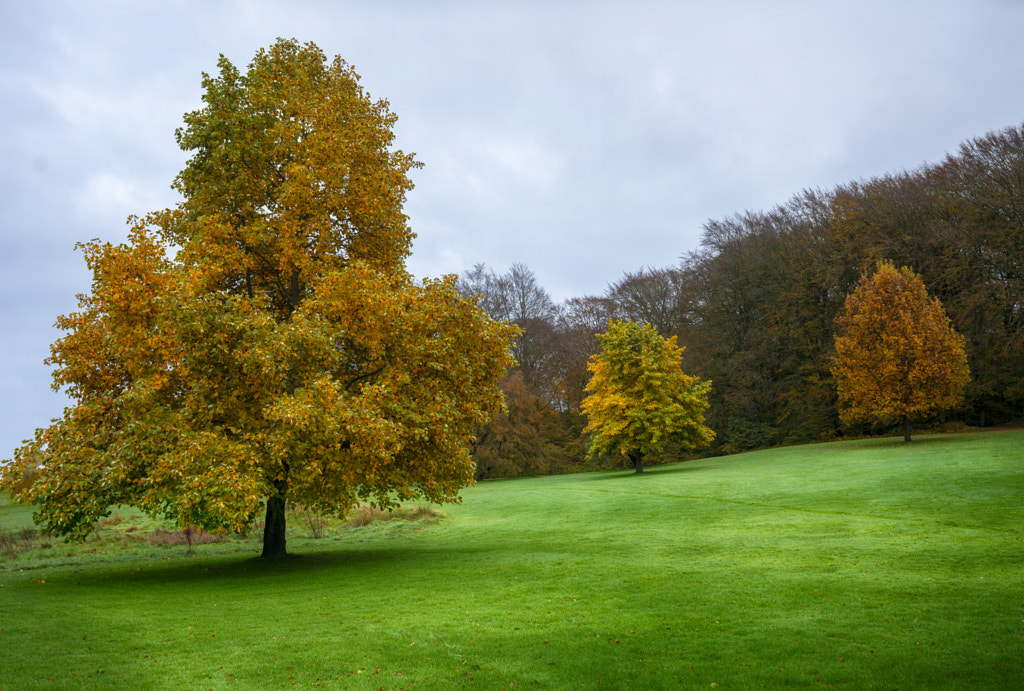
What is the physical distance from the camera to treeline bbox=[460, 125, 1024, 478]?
3803cm

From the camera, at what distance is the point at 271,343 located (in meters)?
14.2

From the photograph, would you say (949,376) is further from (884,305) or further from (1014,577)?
(1014,577)

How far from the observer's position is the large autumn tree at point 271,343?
45.1ft

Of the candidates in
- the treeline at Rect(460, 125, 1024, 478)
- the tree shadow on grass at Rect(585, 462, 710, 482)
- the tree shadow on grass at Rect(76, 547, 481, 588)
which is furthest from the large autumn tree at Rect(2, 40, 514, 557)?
the treeline at Rect(460, 125, 1024, 478)

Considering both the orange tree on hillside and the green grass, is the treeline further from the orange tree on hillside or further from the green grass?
the green grass

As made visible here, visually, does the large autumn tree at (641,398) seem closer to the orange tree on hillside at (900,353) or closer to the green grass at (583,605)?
the orange tree on hillside at (900,353)

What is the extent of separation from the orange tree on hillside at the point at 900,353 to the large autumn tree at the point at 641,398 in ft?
27.2

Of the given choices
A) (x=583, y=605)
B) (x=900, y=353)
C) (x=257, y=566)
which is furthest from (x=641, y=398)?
(x=583, y=605)

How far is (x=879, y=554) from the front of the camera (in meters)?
13.7

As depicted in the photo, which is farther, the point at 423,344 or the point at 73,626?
Answer: the point at 423,344

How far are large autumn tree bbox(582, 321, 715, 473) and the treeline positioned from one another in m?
10.0

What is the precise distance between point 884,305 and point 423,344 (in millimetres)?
27067

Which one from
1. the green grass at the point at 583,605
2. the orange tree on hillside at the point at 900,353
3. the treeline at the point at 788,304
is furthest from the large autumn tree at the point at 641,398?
the green grass at the point at 583,605

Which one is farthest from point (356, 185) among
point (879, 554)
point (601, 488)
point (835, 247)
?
point (835, 247)
